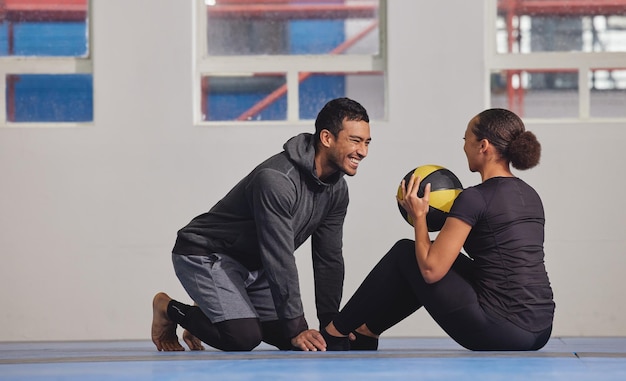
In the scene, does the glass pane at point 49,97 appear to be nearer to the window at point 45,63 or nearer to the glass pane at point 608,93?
the window at point 45,63

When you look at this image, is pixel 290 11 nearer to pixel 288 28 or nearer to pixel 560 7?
pixel 288 28

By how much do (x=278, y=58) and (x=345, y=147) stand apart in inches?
73.2

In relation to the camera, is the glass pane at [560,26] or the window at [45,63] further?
the window at [45,63]

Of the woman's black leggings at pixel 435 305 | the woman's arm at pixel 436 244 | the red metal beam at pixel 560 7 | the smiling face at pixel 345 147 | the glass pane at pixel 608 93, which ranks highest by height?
the red metal beam at pixel 560 7

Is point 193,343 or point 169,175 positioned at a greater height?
point 169,175

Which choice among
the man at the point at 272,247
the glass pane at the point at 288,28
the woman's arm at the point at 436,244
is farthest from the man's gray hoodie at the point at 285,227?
the glass pane at the point at 288,28

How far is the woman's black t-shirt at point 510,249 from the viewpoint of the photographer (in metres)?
2.71

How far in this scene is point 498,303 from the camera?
2.76 meters

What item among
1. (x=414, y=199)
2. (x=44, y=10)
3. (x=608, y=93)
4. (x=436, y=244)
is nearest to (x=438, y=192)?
(x=414, y=199)

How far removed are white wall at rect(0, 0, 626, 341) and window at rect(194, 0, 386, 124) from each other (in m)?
0.13

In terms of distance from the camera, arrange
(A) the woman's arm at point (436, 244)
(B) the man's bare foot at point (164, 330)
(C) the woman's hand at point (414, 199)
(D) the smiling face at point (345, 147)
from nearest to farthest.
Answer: (A) the woman's arm at point (436, 244)
(C) the woman's hand at point (414, 199)
(D) the smiling face at point (345, 147)
(B) the man's bare foot at point (164, 330)

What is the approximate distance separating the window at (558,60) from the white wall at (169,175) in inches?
5.6

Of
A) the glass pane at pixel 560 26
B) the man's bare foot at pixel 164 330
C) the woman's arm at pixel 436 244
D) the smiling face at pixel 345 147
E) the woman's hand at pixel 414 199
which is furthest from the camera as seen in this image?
the glass pane at pixel 560 26

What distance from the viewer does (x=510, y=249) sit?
2.73 metres
